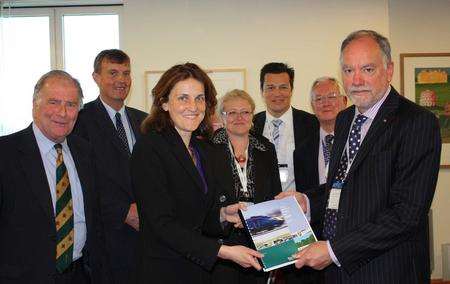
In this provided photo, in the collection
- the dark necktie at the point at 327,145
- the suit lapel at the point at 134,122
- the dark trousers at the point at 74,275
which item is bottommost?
the dark trousers at the point at 74,275

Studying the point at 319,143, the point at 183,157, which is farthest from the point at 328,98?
the point at 183,157

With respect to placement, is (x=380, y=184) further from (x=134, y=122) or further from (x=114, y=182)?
(x=134, y=122)

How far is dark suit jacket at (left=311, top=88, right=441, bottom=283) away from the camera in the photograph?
2029 millimetres

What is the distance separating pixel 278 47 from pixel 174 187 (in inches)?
141

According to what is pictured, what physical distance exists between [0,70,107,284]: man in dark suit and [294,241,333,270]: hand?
1252mm

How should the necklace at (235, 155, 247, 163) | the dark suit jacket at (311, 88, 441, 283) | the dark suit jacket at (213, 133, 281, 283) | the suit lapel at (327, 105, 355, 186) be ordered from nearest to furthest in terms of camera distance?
the dark suit jacket at (311, 88, 441, 283), the suit lapel at (327, 105, 355, 186), the dark suit jacket at (213, 133, 281, 283), the necklace at (235, 155, 247, 163)

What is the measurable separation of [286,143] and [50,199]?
2127 mm

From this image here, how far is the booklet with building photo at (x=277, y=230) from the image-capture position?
92.1 inches

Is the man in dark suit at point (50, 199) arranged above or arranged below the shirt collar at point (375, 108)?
below

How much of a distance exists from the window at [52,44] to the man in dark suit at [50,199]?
3.34 meters

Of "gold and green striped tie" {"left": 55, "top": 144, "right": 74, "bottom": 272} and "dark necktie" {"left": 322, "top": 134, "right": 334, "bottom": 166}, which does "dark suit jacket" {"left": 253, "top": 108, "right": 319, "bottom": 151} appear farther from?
"gold and green striped tie" {"left": 55, "top": 144, "right": 74, "bottom": 272}

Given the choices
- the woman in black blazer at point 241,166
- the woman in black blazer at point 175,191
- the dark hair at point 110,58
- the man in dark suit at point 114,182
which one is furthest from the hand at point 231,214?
the dark hair at point 110,58

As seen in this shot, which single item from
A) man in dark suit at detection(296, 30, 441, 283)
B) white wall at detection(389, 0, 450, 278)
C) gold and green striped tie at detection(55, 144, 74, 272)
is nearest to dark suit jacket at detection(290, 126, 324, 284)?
man in dark suit at detection(296, 30, 441, 283)

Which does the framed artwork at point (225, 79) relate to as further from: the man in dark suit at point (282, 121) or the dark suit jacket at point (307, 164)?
the dark suit jacket at point (307, 164)
